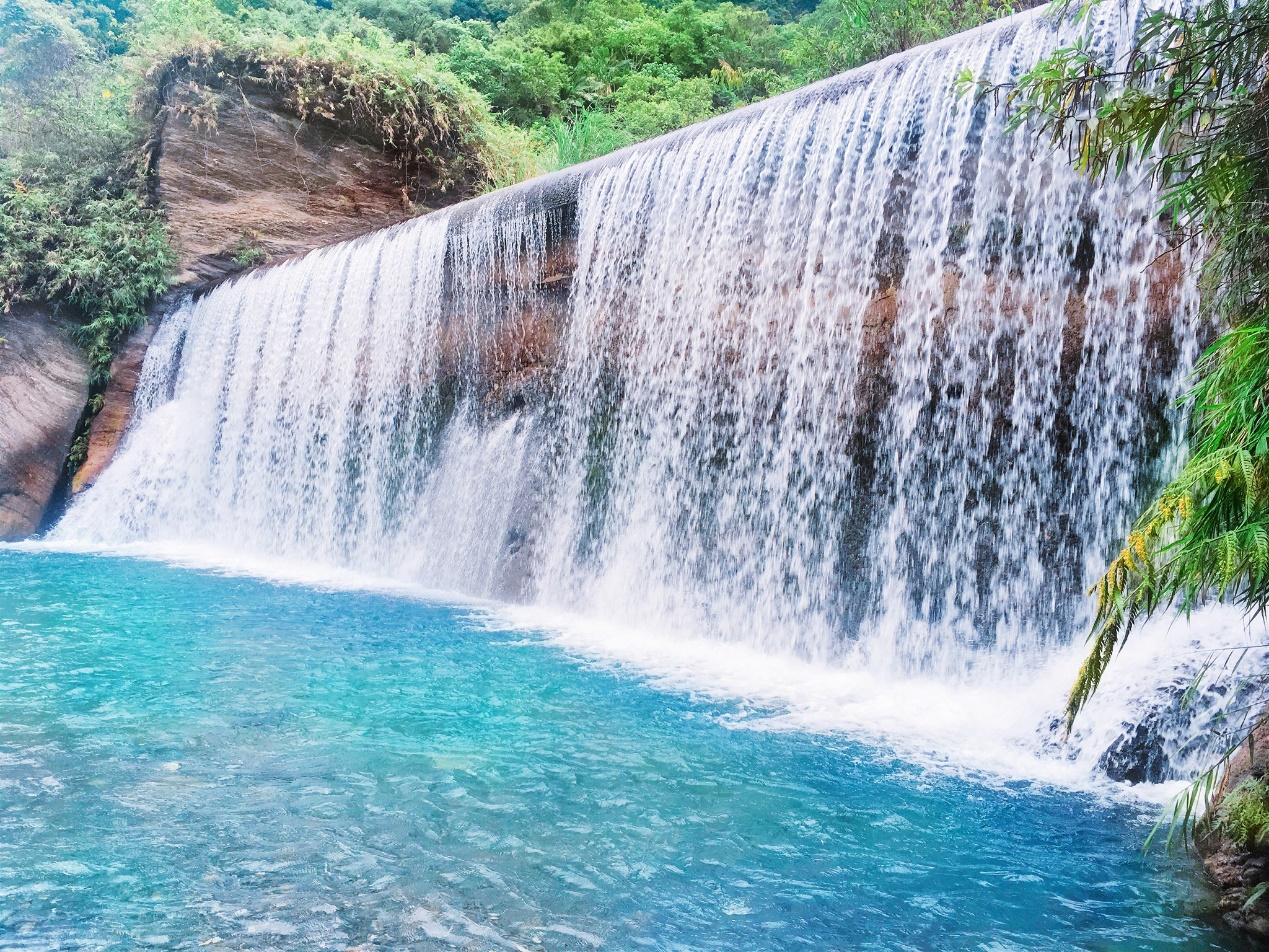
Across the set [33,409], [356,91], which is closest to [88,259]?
[33,409]

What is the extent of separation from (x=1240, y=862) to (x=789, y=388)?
4651 millimetres

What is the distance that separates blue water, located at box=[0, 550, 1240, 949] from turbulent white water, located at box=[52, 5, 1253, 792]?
1228 mm

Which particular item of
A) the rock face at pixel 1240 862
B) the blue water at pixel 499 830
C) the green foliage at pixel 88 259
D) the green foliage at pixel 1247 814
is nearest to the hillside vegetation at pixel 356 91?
the green foliage at pixel 88 259

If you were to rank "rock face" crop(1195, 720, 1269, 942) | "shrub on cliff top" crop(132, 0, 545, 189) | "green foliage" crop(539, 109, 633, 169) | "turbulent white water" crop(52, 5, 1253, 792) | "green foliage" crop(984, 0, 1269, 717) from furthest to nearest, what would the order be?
"green foliage" crop(539, 109, 633, 169) → "shrub on cliff top" crop(132, 0, 545, 189) → "turbulent white water" crop(52, 5, 1253, 792) → "rock face" crop(1195, 720, 1269, 942) → "green foliage" crop(984, 0, 1269, 717)

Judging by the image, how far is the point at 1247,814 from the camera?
9.34 ft

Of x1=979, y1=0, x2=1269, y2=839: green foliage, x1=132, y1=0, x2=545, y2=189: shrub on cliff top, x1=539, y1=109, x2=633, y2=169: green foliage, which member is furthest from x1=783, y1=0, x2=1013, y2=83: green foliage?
x1=979, y1=0, x2=1269, y2=839: green foliage

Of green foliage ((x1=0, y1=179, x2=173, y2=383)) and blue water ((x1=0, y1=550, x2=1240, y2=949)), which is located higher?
green foliage ((x1=0, y1=179, x2=173, y2=383))

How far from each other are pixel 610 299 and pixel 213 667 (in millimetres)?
4823

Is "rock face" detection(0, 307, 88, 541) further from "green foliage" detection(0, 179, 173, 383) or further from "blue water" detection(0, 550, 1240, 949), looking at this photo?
"blue water" detection(0, 550, 1240, 949)

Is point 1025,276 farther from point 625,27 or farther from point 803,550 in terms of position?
point 625,27

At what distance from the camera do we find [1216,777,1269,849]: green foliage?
110 inches

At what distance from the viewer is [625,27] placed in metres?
21.1

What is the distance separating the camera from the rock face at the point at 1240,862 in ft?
9.05

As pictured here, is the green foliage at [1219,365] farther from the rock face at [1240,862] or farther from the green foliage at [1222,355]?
the rock face at [1240,862]
